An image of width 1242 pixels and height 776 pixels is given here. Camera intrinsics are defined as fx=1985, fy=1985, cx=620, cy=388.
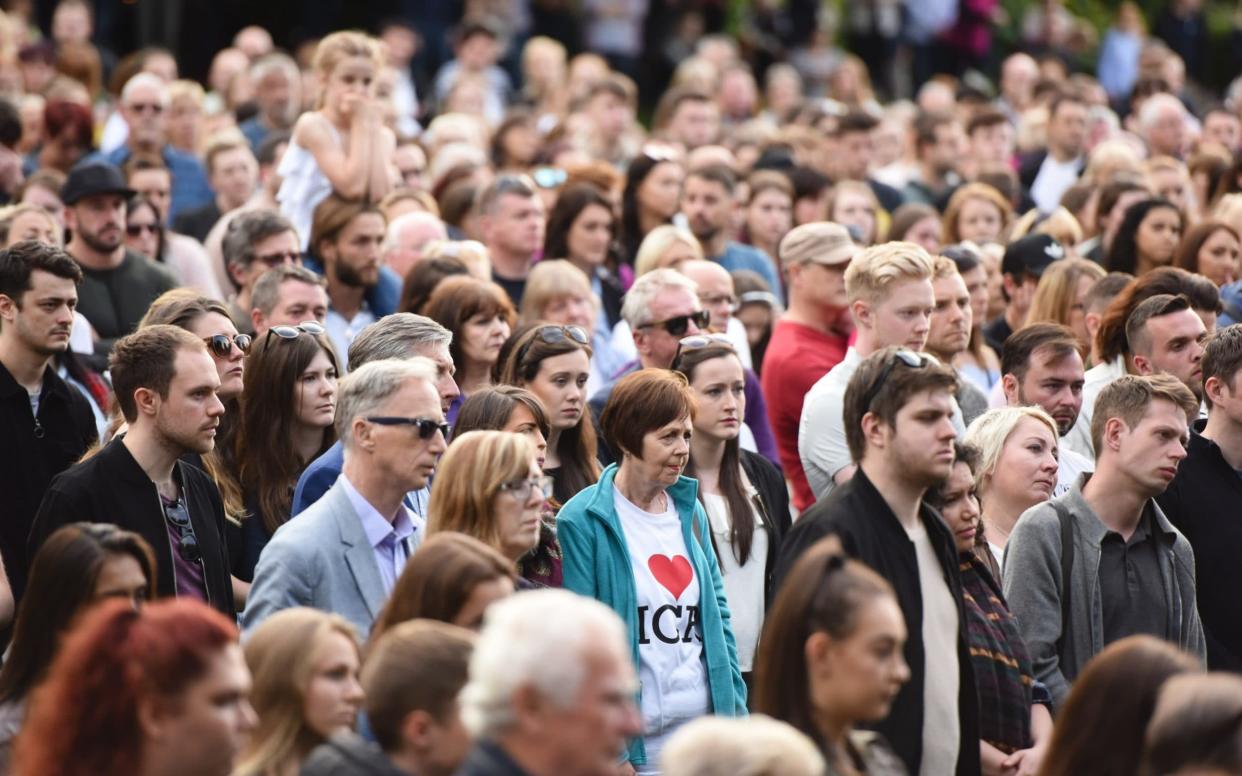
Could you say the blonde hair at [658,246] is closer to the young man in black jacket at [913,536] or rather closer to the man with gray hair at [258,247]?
the man with gray hair at [258,247]

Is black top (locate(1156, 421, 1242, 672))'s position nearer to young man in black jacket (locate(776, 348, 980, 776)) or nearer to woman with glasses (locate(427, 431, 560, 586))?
young man in black jacket (locate(776, 348, 980, 776))

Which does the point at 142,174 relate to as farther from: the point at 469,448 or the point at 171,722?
the point at 171,722

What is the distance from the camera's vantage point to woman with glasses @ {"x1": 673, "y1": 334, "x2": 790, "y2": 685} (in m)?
7.93

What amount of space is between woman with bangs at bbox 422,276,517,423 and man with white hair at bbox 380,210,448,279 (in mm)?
2345

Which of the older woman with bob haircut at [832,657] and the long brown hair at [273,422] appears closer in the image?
the older woman with bob haircut at [832,657]

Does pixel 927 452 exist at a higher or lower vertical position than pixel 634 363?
higher

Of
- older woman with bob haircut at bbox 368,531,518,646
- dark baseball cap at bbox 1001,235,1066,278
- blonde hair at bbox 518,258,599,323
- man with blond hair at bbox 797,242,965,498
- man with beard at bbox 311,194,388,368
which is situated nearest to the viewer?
older woman with bob haircut at bbox 368,531,518,646

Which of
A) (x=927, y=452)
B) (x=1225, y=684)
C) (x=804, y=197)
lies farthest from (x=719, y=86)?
(x=1225, y=684)

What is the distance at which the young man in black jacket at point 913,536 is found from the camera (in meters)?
6.29

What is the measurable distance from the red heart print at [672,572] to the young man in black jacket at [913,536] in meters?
0.86

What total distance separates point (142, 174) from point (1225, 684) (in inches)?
353

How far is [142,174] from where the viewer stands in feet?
41.1

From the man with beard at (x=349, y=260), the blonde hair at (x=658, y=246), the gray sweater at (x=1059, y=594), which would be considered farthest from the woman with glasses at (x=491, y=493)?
the blonde hair at (x=658, y=246)

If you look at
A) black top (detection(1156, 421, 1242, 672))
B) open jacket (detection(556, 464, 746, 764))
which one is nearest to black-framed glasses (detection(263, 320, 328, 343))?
open jacket (detection(556, 464, 746, 764))
